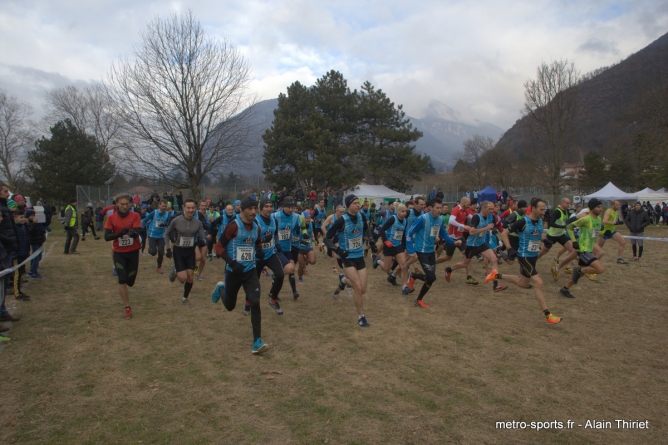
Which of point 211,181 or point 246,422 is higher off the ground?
point 211,181

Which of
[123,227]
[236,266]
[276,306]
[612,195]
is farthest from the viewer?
[612,195]

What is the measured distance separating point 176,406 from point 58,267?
1053 centimetres

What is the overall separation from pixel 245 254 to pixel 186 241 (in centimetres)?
247

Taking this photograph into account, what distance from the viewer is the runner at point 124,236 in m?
6.71

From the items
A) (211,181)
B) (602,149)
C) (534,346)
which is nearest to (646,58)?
(602,149)

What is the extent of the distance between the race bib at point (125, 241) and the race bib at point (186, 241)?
1.00 metres

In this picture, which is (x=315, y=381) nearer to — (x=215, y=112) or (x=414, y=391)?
(x=414, y=391)

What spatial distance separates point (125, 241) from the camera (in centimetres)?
678

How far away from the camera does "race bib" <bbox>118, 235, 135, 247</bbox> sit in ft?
22.2

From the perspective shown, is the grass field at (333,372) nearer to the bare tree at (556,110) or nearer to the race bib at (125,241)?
the race bib at (125,241)

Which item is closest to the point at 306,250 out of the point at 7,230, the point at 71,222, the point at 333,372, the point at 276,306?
the point at 276,306

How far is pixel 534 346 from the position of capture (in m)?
5.90

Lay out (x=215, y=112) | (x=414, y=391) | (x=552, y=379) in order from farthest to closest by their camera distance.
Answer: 1. (x=215, y=112)
2. (x=552, y=379)
3. (x=414, y=391)

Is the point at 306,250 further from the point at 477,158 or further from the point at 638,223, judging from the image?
the point at 477,158
